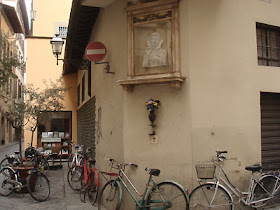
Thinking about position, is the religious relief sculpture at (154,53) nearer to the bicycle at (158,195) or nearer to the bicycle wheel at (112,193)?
the bicycle at (158,195)

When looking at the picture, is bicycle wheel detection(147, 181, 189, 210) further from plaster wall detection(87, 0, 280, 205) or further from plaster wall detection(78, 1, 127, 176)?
plaster wall detection(78, 1, 127, 176)

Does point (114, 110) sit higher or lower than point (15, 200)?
higher

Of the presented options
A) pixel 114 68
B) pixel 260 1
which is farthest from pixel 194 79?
pixel 260 1

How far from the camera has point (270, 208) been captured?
621 centimetres

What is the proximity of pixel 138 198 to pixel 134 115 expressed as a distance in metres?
1.63

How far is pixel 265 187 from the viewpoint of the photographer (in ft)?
19.0

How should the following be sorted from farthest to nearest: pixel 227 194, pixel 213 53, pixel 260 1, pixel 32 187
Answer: pixel 32 187 < pixel 260 1 < pixel 213 53 < pixel 227 194

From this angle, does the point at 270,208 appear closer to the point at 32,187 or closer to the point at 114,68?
the point at 114,68

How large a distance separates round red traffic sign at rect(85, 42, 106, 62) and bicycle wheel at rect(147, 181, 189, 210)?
3.27m

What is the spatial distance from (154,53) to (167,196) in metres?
2.70

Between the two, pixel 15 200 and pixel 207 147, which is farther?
pixel 15 200

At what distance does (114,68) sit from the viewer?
264 inches

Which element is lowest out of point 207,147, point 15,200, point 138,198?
point 15,200

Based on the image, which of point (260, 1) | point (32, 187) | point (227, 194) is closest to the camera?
point (227, 194)
